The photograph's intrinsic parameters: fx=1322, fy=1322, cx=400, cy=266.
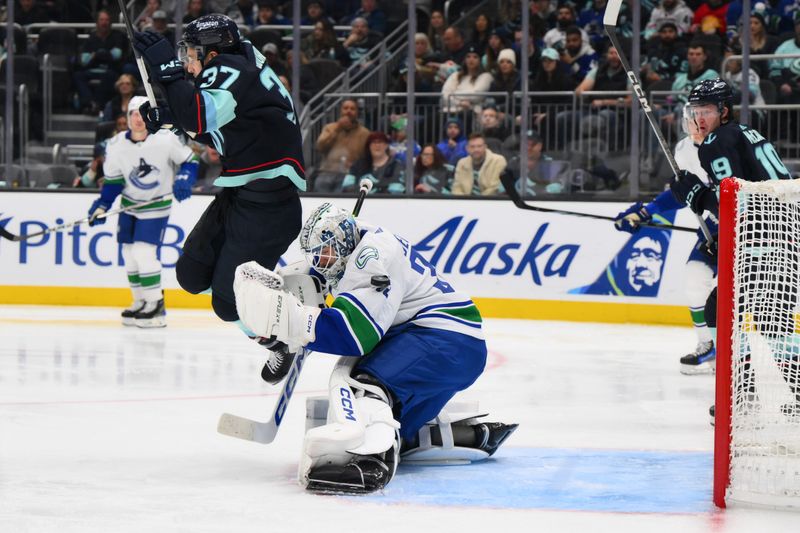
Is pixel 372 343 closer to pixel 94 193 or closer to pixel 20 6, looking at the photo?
pixel 94 193

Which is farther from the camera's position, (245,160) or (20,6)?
(20,6)

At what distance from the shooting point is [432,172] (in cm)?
820

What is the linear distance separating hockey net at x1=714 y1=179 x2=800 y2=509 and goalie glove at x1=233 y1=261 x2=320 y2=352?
985 millimetres

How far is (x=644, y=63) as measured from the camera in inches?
323

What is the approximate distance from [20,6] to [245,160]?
5.74 meters

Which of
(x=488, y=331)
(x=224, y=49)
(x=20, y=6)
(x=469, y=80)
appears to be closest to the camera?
(x=224, y=49)

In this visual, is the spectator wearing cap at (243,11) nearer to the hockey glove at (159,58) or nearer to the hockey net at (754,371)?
the hockey glove at (159,58)

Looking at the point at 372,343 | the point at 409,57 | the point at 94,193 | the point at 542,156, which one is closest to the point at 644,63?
the point at 542,156

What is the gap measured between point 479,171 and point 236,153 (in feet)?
12.9

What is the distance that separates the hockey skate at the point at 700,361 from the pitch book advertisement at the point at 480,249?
176cm

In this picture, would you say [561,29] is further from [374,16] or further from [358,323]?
[358,323]

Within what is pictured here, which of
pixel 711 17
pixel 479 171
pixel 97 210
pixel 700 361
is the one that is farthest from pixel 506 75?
pixel 700 361

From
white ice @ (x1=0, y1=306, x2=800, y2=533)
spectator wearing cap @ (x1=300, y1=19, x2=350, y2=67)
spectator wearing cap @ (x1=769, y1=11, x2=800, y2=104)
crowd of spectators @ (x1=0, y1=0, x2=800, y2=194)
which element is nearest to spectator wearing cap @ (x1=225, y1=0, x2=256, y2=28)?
crowd of spectators @ (x1=0, y1=0, x2=800, y2=194)

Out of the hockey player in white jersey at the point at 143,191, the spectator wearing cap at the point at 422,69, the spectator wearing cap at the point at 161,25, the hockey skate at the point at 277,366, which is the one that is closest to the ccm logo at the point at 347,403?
the hockey skate at the point at 277,366
